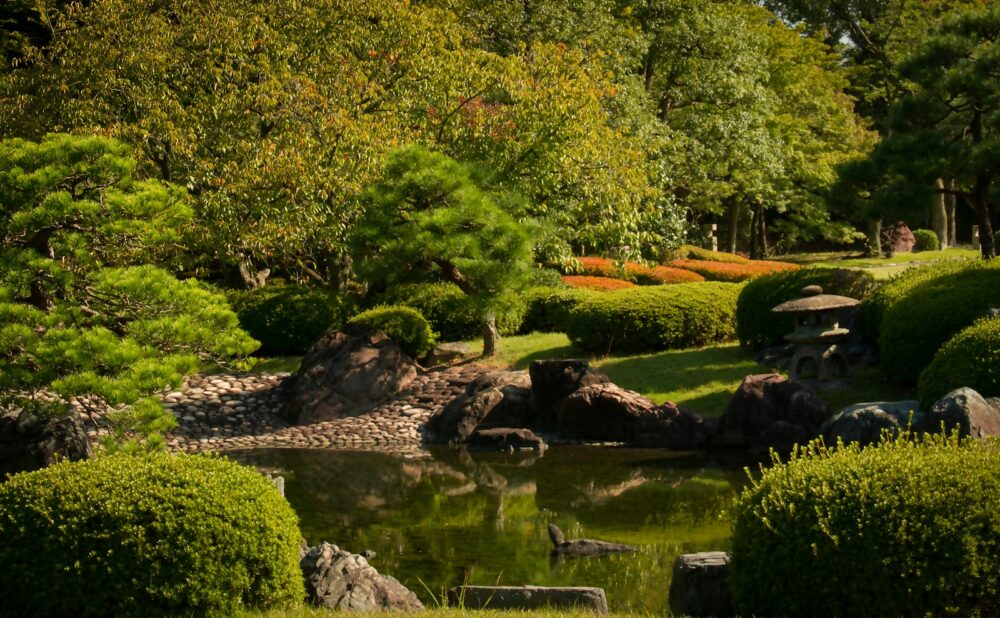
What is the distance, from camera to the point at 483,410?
55.1ft

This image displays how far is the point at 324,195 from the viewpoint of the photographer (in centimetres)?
1933

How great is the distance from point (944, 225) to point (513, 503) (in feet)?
109

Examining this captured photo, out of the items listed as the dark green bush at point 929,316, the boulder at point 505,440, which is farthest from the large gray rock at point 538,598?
the dark green bush at point 929,316

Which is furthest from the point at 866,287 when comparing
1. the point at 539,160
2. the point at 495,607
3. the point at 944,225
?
the point at 944,225

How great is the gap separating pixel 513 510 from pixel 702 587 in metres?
4.91

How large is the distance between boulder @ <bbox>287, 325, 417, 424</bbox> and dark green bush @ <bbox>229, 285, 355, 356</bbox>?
2201 mm

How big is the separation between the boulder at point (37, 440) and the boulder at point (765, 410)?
8419 mm

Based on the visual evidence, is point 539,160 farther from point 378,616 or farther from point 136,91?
point 378,616

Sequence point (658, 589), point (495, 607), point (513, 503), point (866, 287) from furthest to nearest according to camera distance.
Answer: point (866, 287) → point (513, 503) → point (658, 589) → point (495, 607)

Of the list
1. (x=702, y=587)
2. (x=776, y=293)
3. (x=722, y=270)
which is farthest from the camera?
(x=722, y=270)

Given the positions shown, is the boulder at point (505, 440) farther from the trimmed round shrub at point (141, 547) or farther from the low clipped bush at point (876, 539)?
the low clipped bush at point (876, 539)

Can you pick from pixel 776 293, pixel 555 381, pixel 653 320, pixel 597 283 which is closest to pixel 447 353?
pixel 555 381

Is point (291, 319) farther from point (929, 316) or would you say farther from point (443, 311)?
point (929, 316)

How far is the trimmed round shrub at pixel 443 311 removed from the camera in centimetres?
2080
